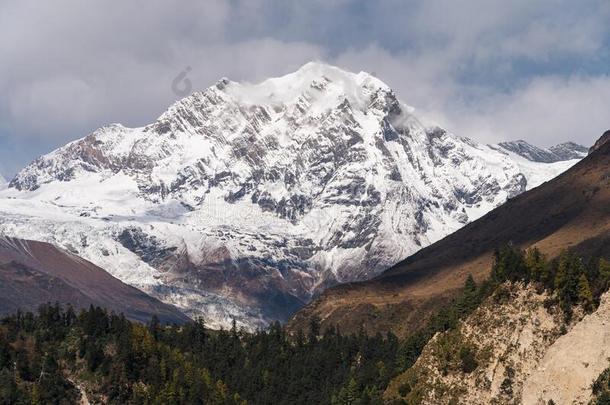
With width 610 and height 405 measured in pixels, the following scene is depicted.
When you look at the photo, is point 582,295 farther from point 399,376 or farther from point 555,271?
point 399,376

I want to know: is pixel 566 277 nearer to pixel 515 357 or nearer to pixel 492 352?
pixel 515 357

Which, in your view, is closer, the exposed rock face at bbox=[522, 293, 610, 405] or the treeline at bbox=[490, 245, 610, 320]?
the exposed rock face at bbox=[522, 293, 610, 405]

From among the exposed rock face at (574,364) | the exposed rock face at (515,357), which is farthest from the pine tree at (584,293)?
the exposed rock face at (574,364)

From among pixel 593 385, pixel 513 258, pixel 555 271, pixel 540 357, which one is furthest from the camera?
pixel 513 258

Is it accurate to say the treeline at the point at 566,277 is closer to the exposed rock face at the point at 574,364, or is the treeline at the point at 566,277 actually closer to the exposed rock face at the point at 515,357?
the exposed rock face at the point at 515,357

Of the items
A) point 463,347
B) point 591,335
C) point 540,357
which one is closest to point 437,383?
point 463,347

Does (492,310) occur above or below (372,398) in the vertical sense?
above

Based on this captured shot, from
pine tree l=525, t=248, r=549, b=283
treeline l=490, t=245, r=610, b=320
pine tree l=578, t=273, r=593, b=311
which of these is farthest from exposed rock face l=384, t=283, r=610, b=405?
pine tree l=525, t=248, r=549, b=283

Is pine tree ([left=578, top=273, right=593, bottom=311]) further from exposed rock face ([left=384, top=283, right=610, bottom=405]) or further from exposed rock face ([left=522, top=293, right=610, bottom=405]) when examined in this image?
exposed rock face ([left=522, top=293, right=610, bottom=405])

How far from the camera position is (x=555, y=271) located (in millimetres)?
179125

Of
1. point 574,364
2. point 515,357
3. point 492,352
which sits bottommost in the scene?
point 574,364

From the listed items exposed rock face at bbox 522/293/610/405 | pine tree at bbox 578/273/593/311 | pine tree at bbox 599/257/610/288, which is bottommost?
exposed rock face at bbox 522/293/610/405

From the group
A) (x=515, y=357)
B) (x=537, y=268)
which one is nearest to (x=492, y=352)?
(x=515, y=357)

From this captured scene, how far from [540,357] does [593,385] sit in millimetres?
15294
